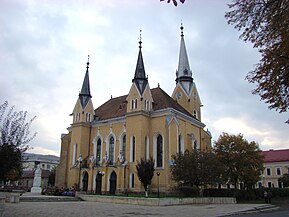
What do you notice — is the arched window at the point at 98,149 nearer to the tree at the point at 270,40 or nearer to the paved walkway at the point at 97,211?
the paved walkway at the point at 97,211

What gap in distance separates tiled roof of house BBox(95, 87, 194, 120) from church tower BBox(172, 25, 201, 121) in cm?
291

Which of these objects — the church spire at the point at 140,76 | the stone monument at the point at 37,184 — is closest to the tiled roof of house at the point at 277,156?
the church spire at the point at 140,76

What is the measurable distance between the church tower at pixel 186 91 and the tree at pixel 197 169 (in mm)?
18118

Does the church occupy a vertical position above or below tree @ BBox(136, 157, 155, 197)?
above

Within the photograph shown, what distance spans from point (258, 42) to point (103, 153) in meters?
36.3

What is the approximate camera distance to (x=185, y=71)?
170ft

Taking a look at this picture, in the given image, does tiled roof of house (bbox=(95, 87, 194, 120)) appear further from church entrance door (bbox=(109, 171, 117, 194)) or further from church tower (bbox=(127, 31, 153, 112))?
church entrance door (bbox=(109, 171, 117, 194))

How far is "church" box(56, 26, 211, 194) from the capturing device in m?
38.0

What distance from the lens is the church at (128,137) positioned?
38000mm

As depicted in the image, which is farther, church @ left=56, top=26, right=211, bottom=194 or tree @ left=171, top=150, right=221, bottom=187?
church @ left=56, top=26, right=211, bottom=194

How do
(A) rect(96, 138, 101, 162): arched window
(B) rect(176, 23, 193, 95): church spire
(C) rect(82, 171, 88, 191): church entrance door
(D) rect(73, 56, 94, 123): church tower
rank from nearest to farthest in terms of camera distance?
1. (C) rect(82, 171, 88, 191): church entrance door
2. (A) rect(96, 138, 101, 162): arched window
3. (D) rect(73, 56, 94, 123): church tower
4. (B) rect(176, 23, 193, 95): church spire

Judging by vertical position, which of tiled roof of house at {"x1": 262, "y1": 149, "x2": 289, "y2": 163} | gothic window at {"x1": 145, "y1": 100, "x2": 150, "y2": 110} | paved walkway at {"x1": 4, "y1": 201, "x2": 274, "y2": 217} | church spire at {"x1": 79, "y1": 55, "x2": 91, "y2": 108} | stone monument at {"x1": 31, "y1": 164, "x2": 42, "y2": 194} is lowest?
paved walkway at {"x1": 4, "y1": 201, "x2": 274, "y2": 217}

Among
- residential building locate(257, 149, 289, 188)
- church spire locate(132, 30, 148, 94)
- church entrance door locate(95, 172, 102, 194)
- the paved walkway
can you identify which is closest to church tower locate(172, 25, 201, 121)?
church spire locate(132, 30, 148, 94)

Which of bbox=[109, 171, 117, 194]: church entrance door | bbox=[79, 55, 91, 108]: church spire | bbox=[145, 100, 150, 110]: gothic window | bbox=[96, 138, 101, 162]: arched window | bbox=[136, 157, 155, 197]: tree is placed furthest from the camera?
bbox=[79, 55, 91, 108]: church spire
